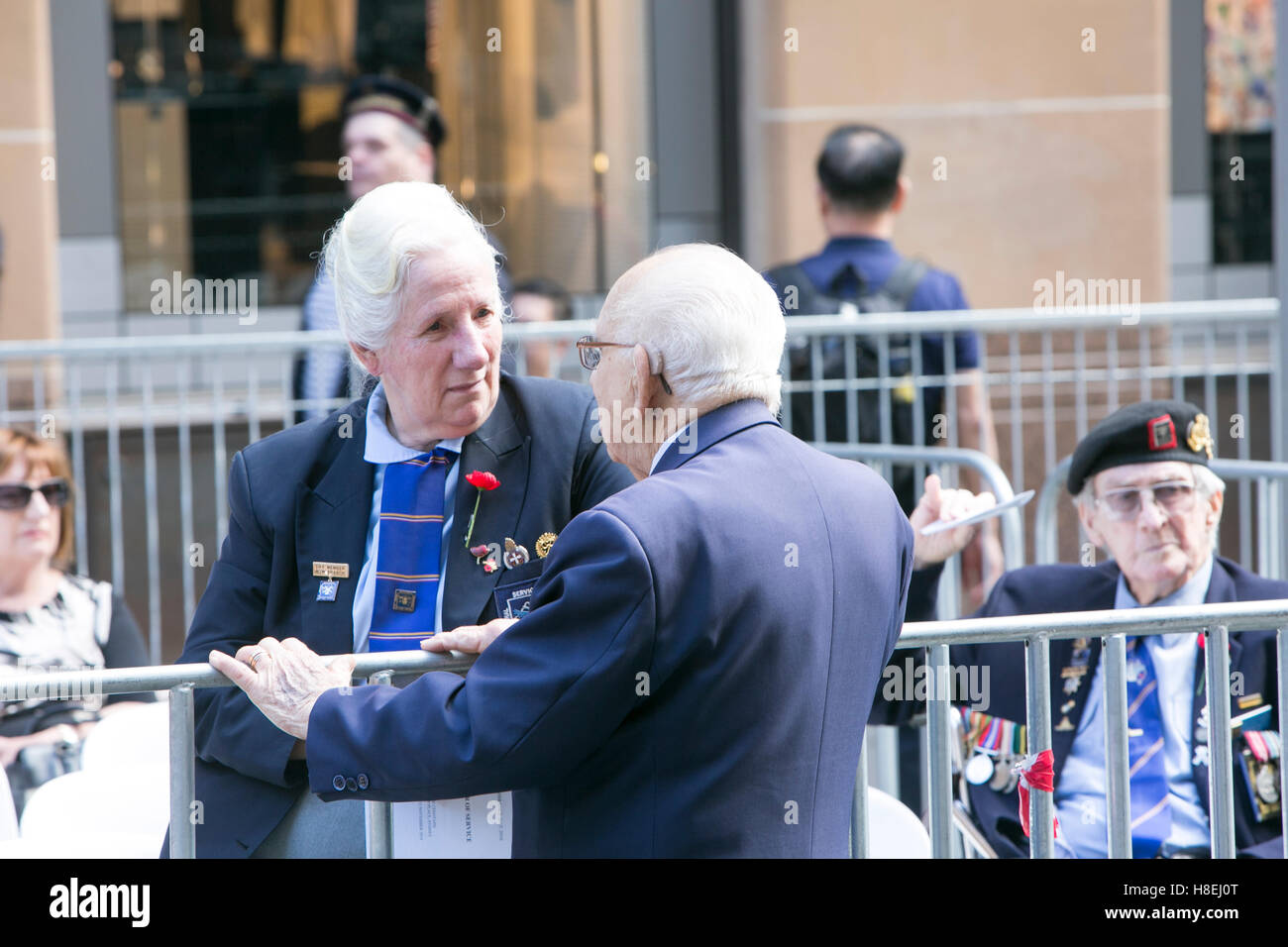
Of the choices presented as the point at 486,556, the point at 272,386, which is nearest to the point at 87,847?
the point at 486,556

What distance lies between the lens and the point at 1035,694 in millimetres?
2537

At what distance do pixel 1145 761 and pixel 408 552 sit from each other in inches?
64.3

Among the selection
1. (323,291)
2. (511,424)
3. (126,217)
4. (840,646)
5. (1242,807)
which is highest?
(126,217)

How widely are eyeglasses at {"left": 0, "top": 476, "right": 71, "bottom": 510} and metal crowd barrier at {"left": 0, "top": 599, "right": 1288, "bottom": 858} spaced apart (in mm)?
2299

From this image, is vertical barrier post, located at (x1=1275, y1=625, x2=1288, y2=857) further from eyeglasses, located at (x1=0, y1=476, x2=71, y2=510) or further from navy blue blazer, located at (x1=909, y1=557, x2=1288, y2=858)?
eyeglasses, located at (x1=0, y1=476, x2=71, y2=510)

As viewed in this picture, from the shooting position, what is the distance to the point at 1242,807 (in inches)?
124

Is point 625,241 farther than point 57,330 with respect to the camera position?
Yes

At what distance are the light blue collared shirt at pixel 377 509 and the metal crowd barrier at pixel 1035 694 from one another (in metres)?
0.34

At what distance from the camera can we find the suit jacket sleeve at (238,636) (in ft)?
8.36

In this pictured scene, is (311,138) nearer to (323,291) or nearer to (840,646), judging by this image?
(323,291)

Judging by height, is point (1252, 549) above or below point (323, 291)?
below
